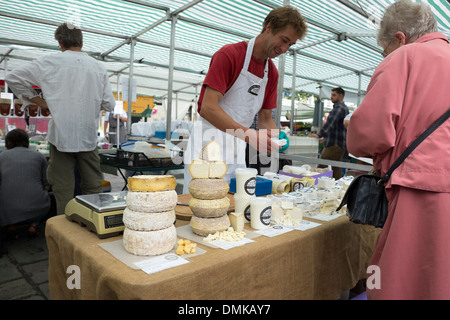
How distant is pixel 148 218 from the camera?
1.01m

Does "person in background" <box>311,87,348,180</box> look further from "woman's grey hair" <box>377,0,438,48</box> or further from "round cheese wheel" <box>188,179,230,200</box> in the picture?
"round cheese wheel" <box>188,179,230,200</box>

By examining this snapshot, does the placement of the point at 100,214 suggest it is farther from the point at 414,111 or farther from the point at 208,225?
the point at 414,111

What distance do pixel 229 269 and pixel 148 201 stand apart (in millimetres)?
354

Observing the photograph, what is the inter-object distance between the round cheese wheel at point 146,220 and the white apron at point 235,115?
106cm

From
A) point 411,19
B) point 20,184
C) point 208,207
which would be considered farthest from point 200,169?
point 20,184

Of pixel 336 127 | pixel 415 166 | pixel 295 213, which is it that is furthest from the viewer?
pixel 336 127

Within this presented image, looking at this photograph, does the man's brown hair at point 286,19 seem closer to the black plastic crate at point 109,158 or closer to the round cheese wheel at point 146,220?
the round cheese wheel at point 146,220

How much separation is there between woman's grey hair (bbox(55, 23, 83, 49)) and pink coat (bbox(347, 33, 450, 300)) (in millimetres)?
2464

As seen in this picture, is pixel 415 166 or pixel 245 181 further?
pixel 245 181

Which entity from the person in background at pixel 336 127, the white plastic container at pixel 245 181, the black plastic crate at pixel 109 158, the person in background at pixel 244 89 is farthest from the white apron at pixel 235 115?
the person in background at pixel 336 127

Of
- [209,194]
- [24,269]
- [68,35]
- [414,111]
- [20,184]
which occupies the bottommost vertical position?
[24,269]

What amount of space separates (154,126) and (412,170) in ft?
26.3

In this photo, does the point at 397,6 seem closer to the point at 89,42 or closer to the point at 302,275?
the point at 302,275
